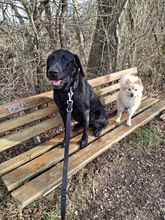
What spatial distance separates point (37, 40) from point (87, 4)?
4.64 feet

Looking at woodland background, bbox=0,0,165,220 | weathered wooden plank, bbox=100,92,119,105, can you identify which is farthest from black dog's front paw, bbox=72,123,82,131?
weathered wooden plank, bbox=100,92,119,105

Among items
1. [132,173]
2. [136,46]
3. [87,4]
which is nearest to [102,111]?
[132,173]

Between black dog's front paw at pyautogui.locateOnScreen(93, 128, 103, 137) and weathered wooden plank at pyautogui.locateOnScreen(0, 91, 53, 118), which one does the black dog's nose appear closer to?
weathered wooden plank at pyautogui.locateOnScreen(0, 91, 53, 118)

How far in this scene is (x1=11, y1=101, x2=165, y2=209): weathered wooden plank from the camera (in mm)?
1835

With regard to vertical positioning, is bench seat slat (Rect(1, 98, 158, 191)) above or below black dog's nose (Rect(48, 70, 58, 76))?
below

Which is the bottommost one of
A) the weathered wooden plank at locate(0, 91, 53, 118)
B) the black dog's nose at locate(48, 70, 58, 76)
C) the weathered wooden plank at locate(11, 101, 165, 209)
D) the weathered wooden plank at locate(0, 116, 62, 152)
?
the weathered wooden plank at locate(11, 101, 165, 209)

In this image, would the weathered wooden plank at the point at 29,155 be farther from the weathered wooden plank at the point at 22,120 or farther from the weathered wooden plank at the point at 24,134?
the weathered wooden plank at the point at 22,120

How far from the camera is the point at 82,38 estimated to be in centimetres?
432

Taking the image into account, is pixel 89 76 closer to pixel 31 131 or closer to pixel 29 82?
pixel 29 82

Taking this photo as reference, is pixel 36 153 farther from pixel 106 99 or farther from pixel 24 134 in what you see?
pixel 106 99

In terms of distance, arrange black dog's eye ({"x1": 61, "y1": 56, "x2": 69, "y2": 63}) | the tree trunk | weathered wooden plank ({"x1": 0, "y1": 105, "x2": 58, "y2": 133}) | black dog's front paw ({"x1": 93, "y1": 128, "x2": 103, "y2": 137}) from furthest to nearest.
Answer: the tree trunk
black dog's front paw ({"x1": 93, "y1": 128, "x2": 103, "y2": 137})
weathered wooden plank ({"x1": 0, "y1": 105, "x2": 58, "y2": 133})
black dog's eye ({"x1": 61, "y1": 56, "x2": 69, "y2": 63})

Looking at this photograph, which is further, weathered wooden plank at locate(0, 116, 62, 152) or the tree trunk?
the tree trunk

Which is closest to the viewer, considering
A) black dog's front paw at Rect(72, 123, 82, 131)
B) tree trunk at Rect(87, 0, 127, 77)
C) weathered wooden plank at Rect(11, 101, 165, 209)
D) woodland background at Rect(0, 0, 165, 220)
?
weathered wooden plank at Rect(11, 101, 165, 209)

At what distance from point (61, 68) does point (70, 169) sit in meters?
1.06
